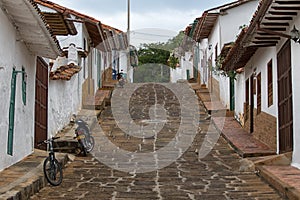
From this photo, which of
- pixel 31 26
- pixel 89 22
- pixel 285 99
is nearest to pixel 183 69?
pixel 89 22

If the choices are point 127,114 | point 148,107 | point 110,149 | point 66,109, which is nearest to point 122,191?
point 110,149

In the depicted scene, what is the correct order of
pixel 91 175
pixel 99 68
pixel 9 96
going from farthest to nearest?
pixel 99 68, pixel 91 175, pixel 9 96

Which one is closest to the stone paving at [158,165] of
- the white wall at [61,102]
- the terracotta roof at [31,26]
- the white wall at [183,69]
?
the white wall at [61,102]

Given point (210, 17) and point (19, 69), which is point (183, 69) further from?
point (19, 69)

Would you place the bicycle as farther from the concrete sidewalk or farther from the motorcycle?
the motorcycle

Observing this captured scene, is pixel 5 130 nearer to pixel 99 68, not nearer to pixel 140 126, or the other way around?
pixel 140 126

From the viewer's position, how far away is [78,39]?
20219 millimetres

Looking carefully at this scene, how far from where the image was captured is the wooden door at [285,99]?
33.9 ft

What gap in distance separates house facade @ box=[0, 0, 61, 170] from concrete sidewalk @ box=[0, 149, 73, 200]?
0.19m

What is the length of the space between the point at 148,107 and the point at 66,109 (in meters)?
6.71

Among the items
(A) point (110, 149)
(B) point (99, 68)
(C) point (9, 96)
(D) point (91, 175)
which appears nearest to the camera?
(C) point (9, 96)

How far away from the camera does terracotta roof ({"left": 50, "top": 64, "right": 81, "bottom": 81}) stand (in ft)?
49.1

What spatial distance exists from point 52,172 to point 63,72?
7116mm

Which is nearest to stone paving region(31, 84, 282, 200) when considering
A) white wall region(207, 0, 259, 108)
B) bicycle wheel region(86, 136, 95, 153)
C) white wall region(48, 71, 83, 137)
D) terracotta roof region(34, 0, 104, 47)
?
bicycle wheel region(86, 136, 95, 153)
